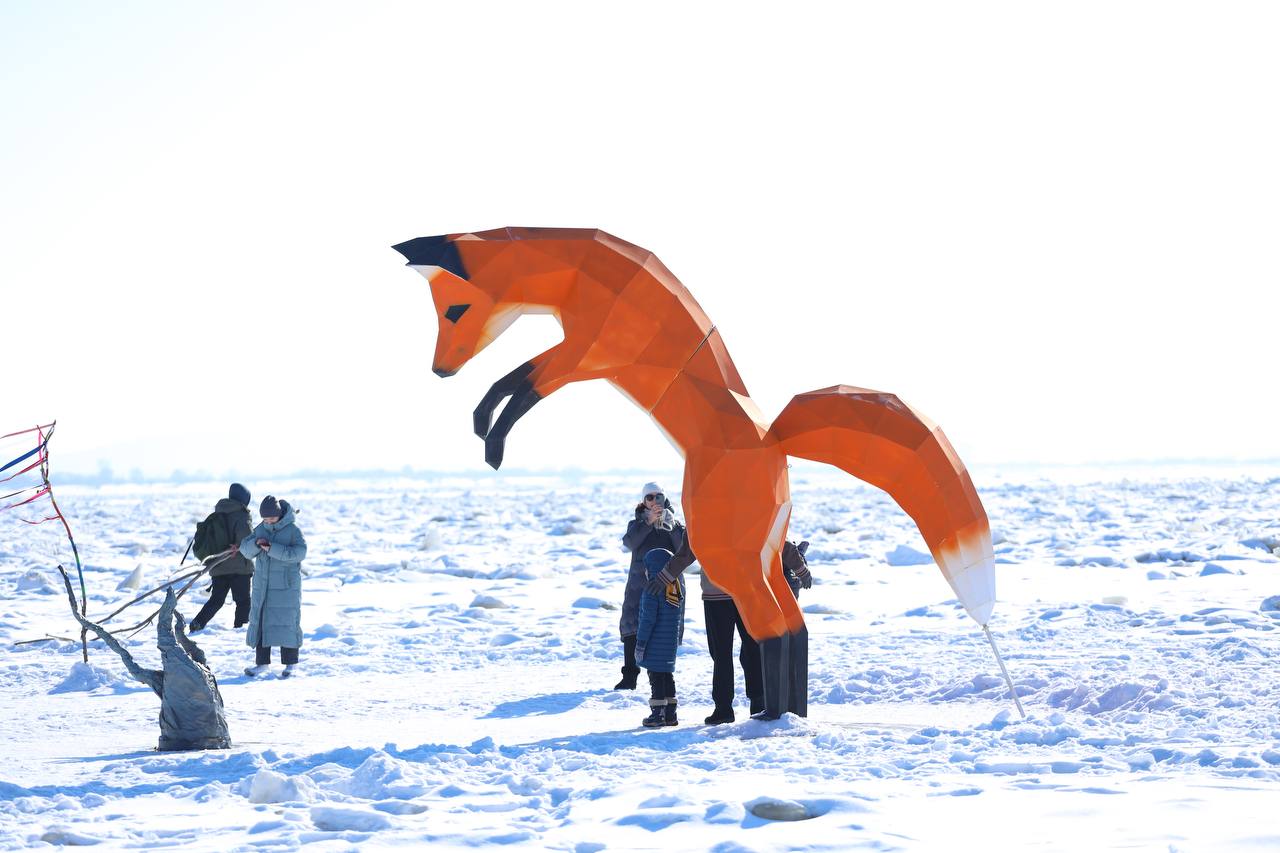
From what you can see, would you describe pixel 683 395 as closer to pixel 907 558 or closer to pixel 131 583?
pixel 131 583

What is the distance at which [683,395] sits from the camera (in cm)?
716

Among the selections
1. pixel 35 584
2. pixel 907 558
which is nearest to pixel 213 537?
pixel 35 584

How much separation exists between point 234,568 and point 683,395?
20.8 ft

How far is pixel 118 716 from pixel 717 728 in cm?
395

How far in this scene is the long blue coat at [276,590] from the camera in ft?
32.6

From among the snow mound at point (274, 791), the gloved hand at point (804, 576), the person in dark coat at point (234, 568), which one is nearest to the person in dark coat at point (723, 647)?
the gloved hand at point (804, 576)

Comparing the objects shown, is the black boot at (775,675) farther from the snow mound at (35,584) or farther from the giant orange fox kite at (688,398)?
the snow mound at (35,584)

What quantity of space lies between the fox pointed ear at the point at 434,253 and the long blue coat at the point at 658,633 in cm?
219

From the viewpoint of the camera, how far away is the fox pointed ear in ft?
23.3

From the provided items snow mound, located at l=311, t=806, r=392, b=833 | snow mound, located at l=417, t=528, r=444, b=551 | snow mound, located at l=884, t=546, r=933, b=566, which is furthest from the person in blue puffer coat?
snow mound, located at l=417, t=528, r=444, b=551

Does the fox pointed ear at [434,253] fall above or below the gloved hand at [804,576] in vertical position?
above

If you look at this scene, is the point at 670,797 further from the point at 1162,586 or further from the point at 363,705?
the point at 1162,586

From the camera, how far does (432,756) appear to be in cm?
640

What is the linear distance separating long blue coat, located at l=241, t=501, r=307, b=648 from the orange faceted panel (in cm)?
344
